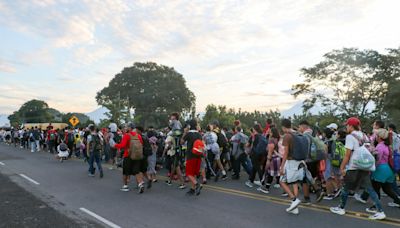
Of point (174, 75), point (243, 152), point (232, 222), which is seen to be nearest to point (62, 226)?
point (232, 222)

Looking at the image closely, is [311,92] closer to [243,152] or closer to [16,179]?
[243,152]

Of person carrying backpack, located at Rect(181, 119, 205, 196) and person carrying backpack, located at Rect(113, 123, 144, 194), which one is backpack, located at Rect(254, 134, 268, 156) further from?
person carrying backpack, located at Rect(113, 123, 144, 194)

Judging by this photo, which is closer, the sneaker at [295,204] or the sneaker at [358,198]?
the sneaker at [295,204]

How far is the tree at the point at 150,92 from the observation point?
200 ft

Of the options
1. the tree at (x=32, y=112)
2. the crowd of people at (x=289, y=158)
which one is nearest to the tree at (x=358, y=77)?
the crowd of people at (x=289, y=158)

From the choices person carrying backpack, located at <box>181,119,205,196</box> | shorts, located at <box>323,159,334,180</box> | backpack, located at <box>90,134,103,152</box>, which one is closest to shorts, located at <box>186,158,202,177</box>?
person carrying backpack, located at <box>181,119,205,196</box>

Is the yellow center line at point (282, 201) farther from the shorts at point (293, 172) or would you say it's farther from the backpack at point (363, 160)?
the backpack at point (363, 160)

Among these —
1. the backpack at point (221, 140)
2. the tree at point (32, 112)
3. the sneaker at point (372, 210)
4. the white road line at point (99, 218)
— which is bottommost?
the white road line at point (99, 218)

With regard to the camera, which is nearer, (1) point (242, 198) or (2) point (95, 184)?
(1) point (242, 198)

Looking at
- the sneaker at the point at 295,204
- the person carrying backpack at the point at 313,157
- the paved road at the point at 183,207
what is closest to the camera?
the paved road at the point at 183,207

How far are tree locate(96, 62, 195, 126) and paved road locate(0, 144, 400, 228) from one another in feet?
165

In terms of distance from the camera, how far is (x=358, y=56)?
103 ft

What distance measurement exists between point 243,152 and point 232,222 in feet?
15.7

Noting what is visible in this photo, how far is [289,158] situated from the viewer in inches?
268
